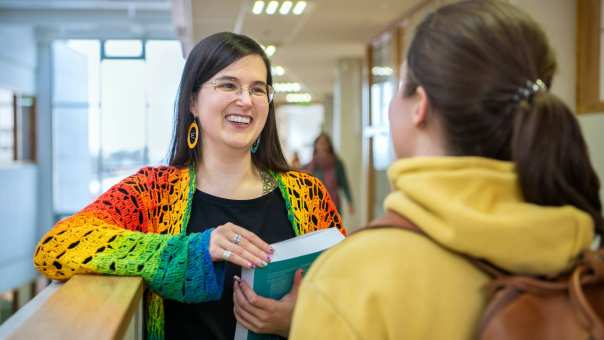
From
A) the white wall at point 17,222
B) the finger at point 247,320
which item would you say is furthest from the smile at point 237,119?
the white wall at point 17,222

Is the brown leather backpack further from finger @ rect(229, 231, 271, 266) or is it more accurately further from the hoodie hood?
finger @ rect(229, 231, 271, 266)

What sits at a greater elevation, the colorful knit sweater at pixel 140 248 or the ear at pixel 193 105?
the ear at pixel 193 105

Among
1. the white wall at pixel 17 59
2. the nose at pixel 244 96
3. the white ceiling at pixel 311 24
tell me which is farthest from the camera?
the white wall at pixel 17 59

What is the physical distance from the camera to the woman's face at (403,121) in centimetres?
107

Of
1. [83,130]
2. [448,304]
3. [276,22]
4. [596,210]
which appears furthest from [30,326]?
[83,130]

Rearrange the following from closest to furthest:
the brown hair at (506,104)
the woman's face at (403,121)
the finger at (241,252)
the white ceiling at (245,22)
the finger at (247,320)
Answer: the brown hair at (506,104), the woman's face at (403,121), the finger at (241,252), the finger at (247,320), the white ceiling at (245,22)

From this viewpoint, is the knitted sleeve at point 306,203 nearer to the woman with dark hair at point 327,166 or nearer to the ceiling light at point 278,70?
the woman with dark hair at point 327,166

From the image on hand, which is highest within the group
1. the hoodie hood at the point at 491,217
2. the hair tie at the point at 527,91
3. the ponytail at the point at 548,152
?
the hair tie at the point at 527,91

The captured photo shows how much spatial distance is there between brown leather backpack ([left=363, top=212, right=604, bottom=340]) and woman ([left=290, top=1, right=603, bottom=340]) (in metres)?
0.03

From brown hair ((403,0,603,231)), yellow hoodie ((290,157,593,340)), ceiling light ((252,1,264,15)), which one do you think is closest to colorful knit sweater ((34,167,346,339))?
yellow hoodie ((290,157,593,340))

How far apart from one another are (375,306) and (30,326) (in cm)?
55

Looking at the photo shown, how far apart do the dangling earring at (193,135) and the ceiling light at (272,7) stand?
569 centimetres

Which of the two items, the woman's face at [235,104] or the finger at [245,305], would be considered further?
the woman's face at [235,104]

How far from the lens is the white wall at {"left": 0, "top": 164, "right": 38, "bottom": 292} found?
1459cm
